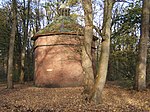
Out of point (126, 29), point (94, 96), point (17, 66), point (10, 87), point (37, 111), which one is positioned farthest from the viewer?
point (17, 66)

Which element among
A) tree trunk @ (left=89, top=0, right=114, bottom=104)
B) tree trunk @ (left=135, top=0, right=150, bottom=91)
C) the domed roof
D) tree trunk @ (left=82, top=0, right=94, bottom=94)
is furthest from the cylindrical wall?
tree trunk @ (left=89, top=0, right=114, bottom=104)

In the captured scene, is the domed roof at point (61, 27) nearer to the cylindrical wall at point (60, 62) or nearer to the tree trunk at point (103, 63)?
the cylindrical wall at point (60, 62)

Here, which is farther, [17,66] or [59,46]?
[17,66]

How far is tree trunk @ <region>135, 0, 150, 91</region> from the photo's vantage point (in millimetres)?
17594

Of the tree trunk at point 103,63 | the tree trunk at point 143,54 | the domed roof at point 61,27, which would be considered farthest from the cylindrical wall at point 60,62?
the tree trunk at point 103,63

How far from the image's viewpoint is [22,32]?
123ft

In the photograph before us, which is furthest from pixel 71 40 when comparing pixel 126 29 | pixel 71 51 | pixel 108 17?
pixel 108 17

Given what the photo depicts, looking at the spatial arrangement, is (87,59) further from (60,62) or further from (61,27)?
→ (61,27)

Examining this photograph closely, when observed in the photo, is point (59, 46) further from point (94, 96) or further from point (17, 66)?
point (17, 66)

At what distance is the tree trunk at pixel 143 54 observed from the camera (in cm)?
1759

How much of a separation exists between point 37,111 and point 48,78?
13577 millimetres

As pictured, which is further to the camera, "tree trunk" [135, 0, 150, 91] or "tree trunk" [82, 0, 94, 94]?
"tree trunk" [135, 0, 150, 91]

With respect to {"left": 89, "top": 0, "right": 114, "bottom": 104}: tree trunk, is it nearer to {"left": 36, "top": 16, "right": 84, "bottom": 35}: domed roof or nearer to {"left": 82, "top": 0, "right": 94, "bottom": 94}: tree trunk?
{"left": 82, "top": 0, "right": 94, "bottom": 94}: tree trunk

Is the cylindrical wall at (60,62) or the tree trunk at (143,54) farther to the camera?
the cylindrical wall at (60,62)
